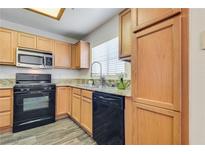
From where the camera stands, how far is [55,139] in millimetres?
2107

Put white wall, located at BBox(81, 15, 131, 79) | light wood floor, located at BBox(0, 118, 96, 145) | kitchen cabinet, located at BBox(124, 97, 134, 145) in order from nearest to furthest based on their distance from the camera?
kitchen cabinet, located at BBox(124, 97, 134, 145) → light wood floor, located at BBox(0, 118, 96, 145) → white wall, located at BBox(81, 15, 131, 79)

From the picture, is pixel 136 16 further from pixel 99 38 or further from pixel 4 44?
pixel 4 44

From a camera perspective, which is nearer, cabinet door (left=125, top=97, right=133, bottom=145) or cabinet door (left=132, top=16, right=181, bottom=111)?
cabinet door (left=132, top=16, right=181, bottom=111)

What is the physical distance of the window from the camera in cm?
265

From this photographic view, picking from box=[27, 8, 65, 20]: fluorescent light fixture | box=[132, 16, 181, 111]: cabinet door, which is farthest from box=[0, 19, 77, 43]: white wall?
box=[132, 16, 181, 111]: cabinet door

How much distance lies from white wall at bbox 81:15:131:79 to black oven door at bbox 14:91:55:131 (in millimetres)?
1316

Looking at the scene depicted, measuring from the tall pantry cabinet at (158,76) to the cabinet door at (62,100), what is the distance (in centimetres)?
228

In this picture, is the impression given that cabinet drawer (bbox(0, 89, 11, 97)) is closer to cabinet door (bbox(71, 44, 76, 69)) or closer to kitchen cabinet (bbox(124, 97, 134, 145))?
cabinet door (bbox(71, 44, 76, 69))

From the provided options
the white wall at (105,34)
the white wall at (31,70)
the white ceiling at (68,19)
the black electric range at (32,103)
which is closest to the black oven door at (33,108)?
the black electric range at (32,103)

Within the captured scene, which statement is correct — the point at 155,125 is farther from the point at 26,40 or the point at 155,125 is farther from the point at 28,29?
the point at 28,29

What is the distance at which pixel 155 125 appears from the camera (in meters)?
1.14

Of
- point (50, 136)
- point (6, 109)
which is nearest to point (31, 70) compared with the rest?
point (6, 109)
